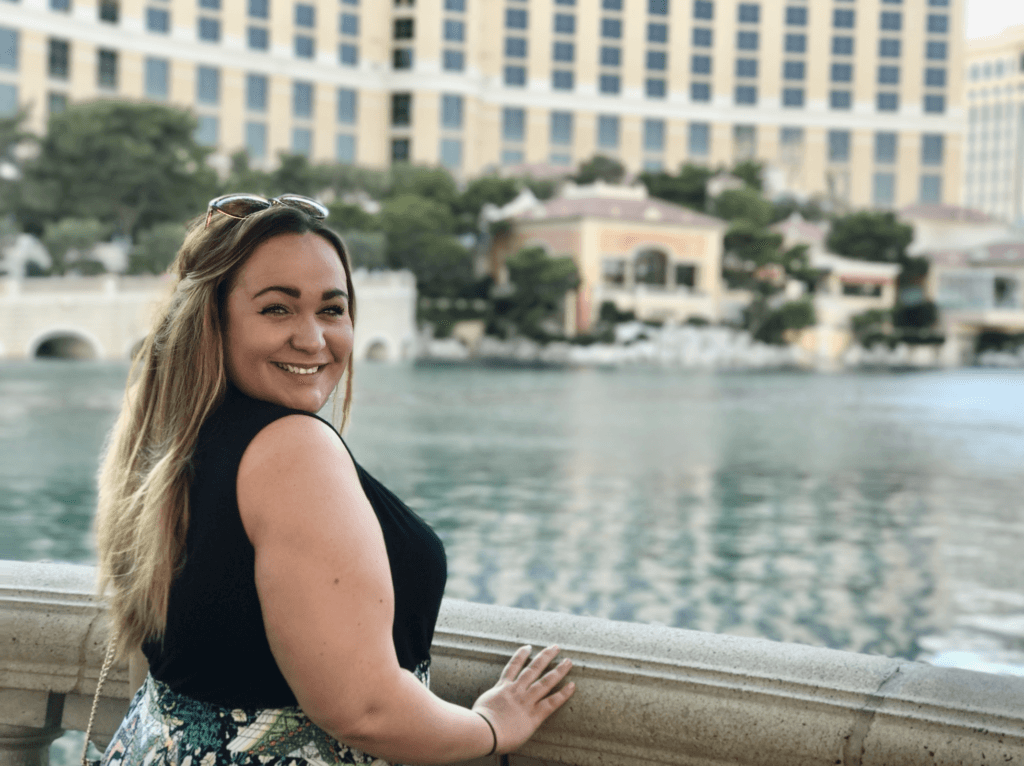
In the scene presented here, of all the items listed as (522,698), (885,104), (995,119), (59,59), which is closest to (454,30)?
(59,59)

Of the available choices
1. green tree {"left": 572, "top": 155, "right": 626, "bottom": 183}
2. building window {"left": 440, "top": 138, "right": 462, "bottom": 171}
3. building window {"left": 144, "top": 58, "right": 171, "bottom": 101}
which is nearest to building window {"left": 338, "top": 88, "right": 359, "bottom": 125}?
building window {"left": 440, "top": 138, "right": 462, "bottom": 171}

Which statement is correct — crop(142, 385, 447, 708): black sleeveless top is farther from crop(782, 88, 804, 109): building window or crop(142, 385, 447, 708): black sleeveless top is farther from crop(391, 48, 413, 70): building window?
crop(782, 88, 804, 109): building window

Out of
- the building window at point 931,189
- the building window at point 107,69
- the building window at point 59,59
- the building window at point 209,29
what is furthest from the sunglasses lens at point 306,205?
the building window at point 931,189

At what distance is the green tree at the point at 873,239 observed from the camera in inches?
2141

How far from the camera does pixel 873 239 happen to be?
180 feet

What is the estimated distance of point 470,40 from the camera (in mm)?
65000

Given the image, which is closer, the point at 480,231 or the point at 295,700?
the point at 295,700

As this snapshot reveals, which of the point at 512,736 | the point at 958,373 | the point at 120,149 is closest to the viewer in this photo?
the point at 512,736

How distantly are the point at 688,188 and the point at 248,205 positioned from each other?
2120 inches

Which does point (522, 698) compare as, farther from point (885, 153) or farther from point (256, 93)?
point (885, 153)

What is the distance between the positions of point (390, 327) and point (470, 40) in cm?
2946

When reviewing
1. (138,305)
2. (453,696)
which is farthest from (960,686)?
(138,305)

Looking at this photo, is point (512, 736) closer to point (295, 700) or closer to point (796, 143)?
point (295, 700)

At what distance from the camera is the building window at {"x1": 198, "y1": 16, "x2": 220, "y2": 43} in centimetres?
5972
